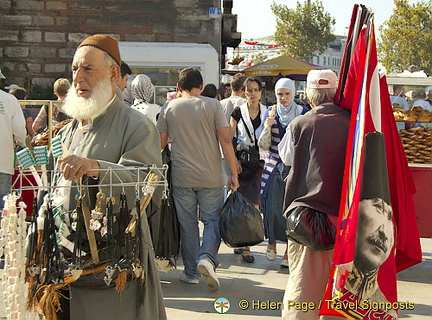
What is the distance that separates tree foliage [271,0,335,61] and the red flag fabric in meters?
44.7

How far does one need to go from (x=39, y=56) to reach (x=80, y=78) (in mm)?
13809

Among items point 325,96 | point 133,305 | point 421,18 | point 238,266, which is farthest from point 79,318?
point 421,18

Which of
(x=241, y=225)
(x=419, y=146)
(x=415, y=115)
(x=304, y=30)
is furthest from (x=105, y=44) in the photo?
(x=304, y=30)

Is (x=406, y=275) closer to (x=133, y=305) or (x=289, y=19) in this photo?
(x=133, y=305)

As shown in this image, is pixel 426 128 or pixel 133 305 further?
pixel 426 128

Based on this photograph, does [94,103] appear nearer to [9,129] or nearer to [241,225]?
[241,225]

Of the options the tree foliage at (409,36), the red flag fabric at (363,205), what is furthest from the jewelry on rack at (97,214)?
the tree foliage at (409,36)

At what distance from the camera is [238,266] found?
7637mm

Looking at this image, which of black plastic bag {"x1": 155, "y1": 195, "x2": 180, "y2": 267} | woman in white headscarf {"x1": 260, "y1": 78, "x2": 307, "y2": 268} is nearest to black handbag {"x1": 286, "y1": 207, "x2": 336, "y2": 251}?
black plastic bag {"x1": 155, "y1": 195, "x2": 180, "y2": 267}

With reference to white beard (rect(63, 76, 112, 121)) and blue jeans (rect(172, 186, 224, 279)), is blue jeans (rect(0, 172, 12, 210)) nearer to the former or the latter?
blue jeans (rect(172, 186, 224, 279))

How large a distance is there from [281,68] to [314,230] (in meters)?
15.8

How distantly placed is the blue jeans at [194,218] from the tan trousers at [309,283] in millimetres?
2183

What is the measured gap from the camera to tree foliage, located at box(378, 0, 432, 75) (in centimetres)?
3800

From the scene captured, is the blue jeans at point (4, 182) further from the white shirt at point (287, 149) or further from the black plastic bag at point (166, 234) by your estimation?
the black plastic bag at point (166, 234)
